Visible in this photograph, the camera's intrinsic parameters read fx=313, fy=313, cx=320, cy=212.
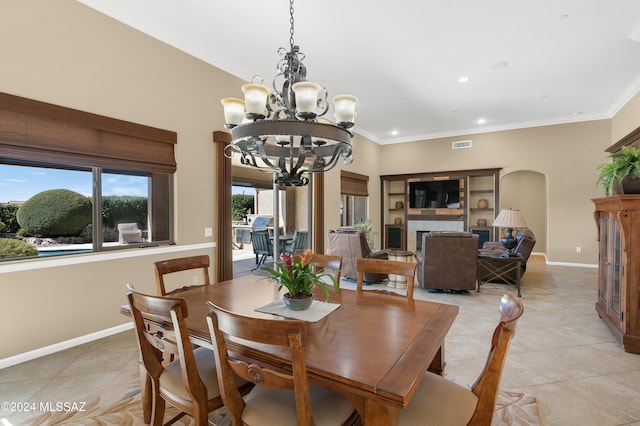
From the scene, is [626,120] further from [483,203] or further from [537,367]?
[537,367]

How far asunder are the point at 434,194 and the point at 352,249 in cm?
454

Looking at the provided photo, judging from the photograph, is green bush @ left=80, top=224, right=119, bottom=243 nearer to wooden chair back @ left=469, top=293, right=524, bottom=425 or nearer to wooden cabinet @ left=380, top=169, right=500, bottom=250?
wooden chair back @ left=469, top=293, right=524, bottom=425

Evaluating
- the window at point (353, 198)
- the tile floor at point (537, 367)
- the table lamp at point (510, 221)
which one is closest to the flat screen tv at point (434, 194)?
the window at point (353, 198)

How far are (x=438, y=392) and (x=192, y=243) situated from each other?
11.5ft

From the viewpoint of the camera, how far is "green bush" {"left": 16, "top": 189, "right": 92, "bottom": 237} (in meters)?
2.92

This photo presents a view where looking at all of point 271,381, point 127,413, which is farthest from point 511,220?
point 127,413

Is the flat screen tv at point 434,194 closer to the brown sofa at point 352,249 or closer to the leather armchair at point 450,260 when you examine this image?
the brown sofa at point 352,249

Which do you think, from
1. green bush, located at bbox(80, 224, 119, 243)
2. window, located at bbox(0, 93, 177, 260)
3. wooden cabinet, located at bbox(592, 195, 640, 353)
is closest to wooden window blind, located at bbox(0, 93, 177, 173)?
window, located at bbox(0, 93, 177, 260)

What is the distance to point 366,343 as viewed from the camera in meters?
1.44

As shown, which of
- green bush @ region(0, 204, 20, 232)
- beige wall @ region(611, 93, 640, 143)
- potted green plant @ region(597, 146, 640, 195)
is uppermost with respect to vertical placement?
beige wall @ region(611, 93, 640, 143)

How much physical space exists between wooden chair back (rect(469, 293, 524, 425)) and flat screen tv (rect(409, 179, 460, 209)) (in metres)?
7.80

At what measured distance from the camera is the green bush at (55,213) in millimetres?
2920

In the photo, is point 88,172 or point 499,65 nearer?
→ point 88,172

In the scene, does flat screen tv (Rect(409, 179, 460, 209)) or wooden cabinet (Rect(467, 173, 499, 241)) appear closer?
wooden cabinet (Rect(467, 173, 499, 241))
